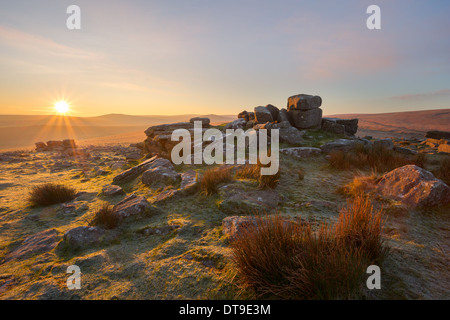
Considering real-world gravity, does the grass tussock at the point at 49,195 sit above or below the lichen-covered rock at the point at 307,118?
below

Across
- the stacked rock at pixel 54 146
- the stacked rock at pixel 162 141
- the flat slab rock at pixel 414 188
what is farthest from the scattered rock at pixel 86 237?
the stacked rock at pixel 54 146

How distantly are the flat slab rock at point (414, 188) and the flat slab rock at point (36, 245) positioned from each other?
691cm

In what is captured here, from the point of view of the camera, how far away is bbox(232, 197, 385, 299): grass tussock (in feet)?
6.23

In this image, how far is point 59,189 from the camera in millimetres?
6246

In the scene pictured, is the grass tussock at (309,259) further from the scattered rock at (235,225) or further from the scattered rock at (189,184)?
the scattered rock at (189,184)

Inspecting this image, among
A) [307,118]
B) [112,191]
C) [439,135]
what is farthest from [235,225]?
[439,135]

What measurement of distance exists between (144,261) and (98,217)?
6.13ft

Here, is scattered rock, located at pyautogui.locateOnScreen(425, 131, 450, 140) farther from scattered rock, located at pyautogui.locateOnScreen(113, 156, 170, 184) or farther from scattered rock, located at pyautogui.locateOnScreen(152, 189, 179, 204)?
scattered rock, located at pyautogui.locateOnScreen(152, 189, 179, 204)

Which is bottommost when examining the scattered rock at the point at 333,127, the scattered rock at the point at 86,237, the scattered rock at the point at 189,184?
the scattered rock at the point at 86,237

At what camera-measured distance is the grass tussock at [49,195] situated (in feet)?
19.3

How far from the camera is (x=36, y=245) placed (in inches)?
147

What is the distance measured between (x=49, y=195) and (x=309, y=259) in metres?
7.17

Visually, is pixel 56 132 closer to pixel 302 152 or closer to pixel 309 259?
pixel 302 152
